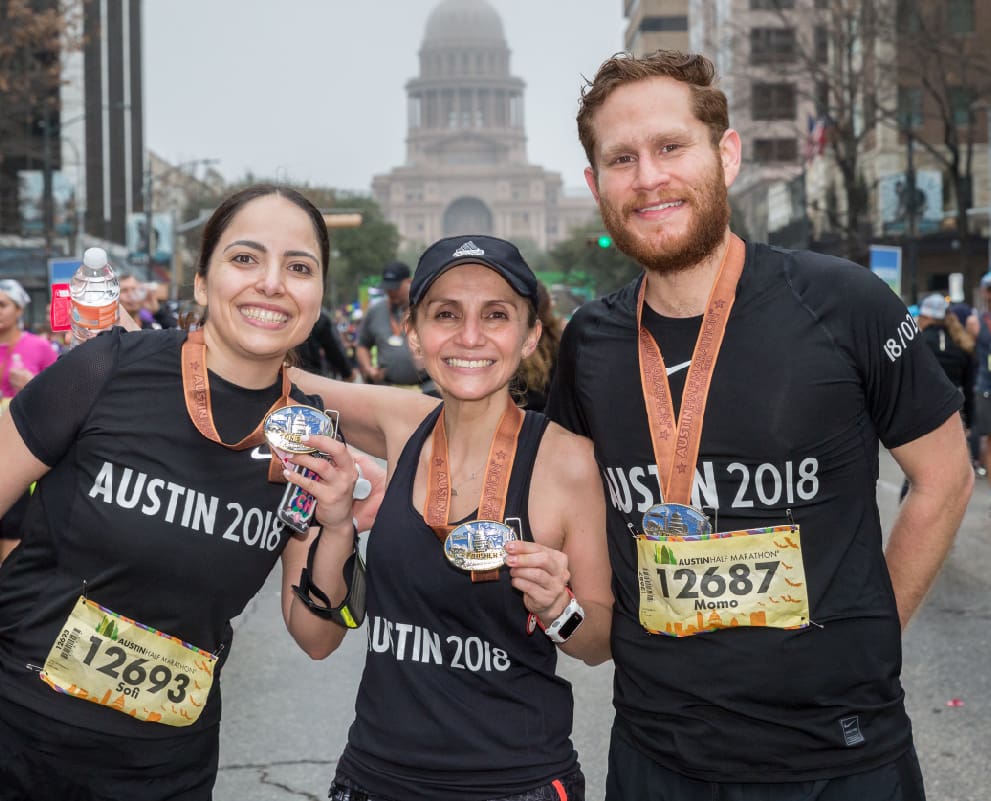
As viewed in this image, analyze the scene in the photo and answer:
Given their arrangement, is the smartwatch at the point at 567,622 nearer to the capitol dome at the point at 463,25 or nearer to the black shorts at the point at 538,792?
the black shorts at the point at 538,792

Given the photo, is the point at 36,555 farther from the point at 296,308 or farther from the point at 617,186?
the point at 617,186

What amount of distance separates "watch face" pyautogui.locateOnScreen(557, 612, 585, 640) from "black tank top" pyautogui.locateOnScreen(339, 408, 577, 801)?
10 cm

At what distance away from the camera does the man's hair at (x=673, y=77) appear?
2.92m

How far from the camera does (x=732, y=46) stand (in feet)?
132

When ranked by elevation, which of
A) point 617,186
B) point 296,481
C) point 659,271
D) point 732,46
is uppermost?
point 732,46

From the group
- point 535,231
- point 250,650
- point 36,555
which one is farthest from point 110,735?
point 535,231

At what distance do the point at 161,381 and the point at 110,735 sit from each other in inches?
30.2

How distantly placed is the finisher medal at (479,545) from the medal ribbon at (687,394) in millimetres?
372

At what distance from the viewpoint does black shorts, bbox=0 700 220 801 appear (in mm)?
2805

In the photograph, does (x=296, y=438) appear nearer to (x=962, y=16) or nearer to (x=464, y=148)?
(x=962, y=16)

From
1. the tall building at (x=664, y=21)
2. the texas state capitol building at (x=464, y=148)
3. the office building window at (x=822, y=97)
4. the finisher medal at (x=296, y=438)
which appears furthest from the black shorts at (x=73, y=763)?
the texas state capitol building at (x=464, y=148)

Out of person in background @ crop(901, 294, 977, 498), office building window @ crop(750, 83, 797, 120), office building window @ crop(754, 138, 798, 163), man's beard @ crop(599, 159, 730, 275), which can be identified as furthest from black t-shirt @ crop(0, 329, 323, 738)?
office building window @ crop(754, 138, 798, 163)

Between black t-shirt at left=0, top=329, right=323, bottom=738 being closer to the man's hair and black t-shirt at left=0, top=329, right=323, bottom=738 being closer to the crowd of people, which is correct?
the crowd of people

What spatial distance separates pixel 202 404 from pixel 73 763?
2.65ft
